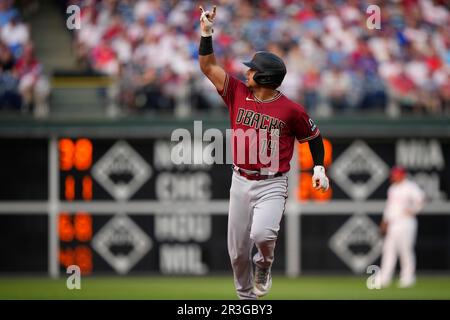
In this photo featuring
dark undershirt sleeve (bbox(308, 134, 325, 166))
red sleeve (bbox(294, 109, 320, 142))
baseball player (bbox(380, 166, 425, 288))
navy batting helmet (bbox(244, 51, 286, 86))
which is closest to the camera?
navy batting helmet (bbox(244, 51, 286, 86))

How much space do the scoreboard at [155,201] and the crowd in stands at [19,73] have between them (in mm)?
744

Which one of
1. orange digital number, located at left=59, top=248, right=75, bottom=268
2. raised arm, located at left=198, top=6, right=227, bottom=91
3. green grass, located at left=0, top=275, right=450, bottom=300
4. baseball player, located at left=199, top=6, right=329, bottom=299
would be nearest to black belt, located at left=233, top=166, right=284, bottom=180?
baseball player, located at left=199, top=6, right=329, bottom=299

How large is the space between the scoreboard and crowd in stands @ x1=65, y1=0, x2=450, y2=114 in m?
0.82

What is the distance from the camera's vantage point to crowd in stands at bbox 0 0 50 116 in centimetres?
1869

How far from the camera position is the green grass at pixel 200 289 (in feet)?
47.0

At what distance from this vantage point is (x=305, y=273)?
61.9 feet

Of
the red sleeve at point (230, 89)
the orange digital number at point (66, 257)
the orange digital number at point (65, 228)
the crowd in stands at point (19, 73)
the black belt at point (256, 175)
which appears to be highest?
the crowd in stands at point (19, 73)

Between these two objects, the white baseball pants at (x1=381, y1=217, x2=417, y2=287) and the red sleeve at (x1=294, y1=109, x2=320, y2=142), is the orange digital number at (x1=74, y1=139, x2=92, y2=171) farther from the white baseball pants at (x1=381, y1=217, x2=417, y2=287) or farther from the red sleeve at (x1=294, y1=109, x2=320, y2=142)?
the red sleeve at (x1=294, y1=109, x2=320, y2=142)

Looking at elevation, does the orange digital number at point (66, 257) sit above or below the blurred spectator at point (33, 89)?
A: below

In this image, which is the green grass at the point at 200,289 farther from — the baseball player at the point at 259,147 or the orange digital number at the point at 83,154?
the baseball player at the point at 259,147

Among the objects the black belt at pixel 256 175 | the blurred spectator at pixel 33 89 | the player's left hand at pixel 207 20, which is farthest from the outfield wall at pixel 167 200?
the player's left hand at pixel 207 20

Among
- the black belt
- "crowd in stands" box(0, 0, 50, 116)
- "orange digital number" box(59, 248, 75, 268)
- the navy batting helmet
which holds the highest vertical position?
"crowd in stands" box(0, 0, 50, 116)

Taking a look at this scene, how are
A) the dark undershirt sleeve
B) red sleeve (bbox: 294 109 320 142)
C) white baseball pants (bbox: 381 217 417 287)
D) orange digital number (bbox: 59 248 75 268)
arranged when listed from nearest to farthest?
red sleeve (bbox: 294 109 320 142), the dark undershirt sleeve, white baseball pants (bbox: 381 217 417 287), orange digital number (bbox: 59 248 75 268)
